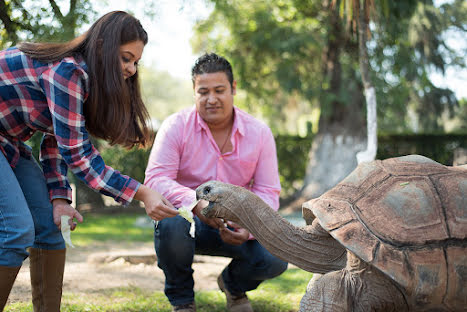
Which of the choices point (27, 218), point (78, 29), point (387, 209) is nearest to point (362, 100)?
point (78, 29)

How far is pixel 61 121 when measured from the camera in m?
2.24

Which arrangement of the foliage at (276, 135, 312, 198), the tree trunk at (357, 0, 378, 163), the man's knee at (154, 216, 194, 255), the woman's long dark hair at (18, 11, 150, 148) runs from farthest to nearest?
the foliage at (276, 135, 312, 198), the tree trunk at (357, 0, 378, 163), the man's knee at (154, 216, 194, 255), the woman's long dark hair at (18, 11, 150, 148)

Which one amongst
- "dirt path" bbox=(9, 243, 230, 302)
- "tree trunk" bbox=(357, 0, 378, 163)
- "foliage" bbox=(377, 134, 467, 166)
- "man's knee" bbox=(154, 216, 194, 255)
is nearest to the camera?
"man's knee" bbox=(154, 216, 194, 255)

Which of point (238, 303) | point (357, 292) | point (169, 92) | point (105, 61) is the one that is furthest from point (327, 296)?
point (169, 92)

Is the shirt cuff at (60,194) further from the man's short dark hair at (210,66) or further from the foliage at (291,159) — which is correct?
the foliage at (291,159)

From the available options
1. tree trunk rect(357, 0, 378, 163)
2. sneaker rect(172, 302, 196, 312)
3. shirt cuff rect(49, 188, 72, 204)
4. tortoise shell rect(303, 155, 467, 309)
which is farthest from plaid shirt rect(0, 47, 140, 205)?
tree trunk rect(357, 0, 378, 163)

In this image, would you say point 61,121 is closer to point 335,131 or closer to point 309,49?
point 335,131

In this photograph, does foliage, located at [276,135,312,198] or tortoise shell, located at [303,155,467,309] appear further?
foliage, located at [276,135,312,198]

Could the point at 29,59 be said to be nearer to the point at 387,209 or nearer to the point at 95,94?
the point at 95,94

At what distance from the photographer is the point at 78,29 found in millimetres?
7449

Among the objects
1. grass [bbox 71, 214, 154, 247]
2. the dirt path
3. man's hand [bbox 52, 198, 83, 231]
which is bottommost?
grass [bbox 71, 214, 154, 247]

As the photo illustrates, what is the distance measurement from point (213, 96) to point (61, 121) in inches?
48.1

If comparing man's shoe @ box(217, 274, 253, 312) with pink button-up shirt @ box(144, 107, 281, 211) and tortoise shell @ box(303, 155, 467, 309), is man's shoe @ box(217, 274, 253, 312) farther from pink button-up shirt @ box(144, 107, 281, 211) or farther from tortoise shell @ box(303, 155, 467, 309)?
tortoise shell @ box(303, 155, 467, 309)

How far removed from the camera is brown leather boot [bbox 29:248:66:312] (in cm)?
263
